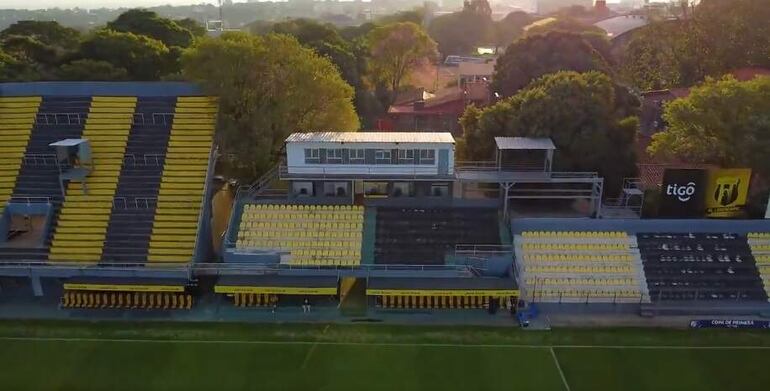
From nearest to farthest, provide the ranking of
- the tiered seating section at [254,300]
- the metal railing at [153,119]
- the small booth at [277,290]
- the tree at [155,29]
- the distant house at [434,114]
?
the small booth at [277,290]
the tiered seating section at [254,300]
the metal railing at [153,119]
the distant house at [434,114]
the tree at [155,29]

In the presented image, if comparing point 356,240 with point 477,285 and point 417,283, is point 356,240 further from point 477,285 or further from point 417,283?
point 477,285

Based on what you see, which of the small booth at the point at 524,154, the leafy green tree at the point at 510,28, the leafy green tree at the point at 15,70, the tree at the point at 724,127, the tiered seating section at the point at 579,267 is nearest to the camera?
the tiered seating section at the point at 579,267

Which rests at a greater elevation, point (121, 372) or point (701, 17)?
point (701, 17)

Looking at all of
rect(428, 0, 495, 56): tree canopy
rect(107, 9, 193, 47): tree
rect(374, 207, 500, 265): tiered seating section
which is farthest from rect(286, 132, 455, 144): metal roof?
rect(428, 0, 495, 56): tree canopy

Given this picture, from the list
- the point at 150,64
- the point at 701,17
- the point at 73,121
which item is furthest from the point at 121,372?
the point at 701,17

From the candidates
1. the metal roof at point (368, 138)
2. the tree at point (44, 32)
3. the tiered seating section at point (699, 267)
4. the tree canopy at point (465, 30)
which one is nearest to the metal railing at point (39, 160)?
the metal roof at point (368, 138)

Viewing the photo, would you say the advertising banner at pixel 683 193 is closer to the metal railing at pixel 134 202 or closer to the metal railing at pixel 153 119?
the metal railing at pixel 134 202
